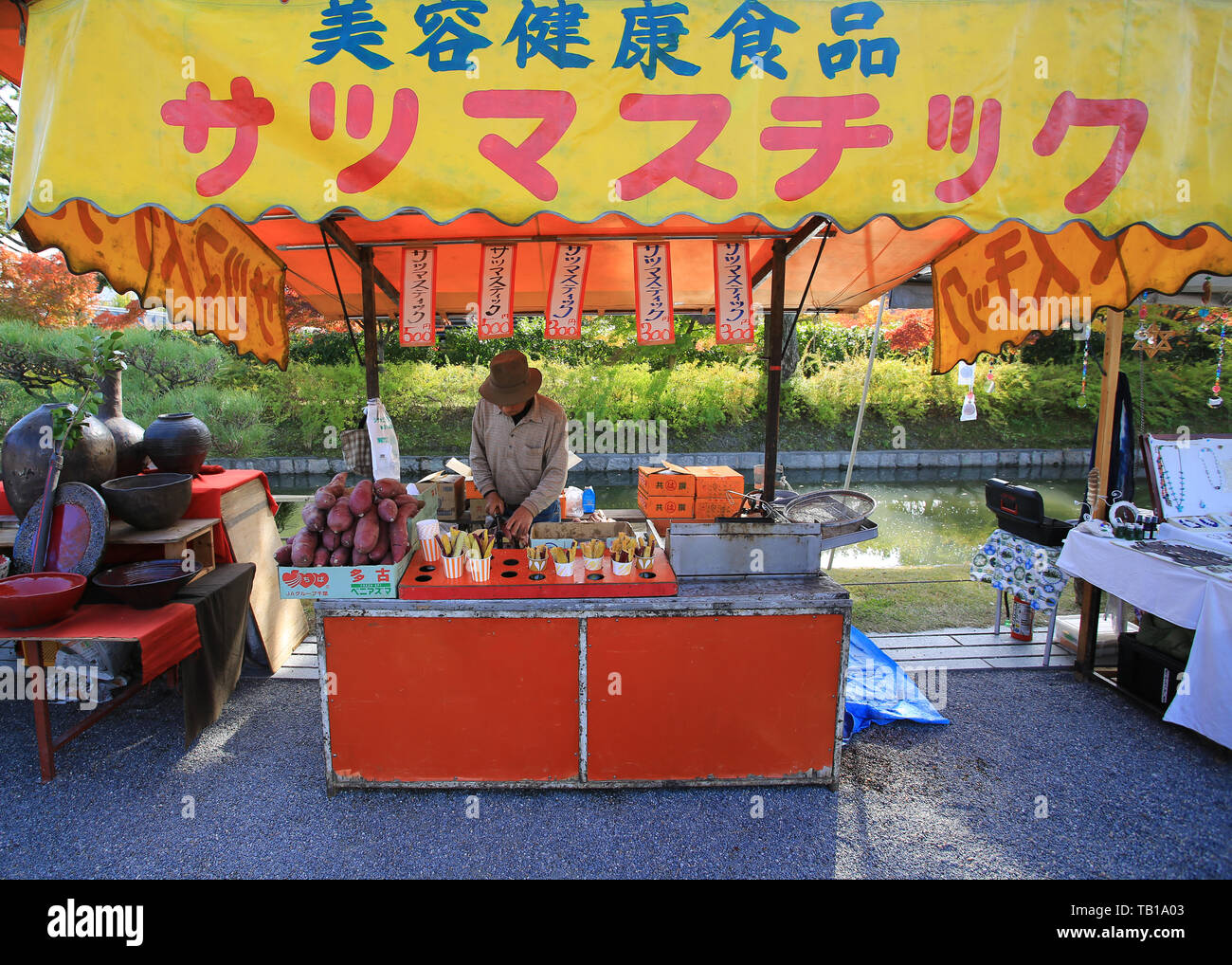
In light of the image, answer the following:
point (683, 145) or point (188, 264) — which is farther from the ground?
→ point (683, 145)

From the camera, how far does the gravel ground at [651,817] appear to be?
2.53 m

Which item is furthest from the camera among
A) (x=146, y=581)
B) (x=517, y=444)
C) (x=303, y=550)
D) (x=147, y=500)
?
(x=517, y=444)

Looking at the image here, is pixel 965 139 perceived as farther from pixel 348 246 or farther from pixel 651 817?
pixel 348 246

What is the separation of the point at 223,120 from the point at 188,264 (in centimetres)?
168

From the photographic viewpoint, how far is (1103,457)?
4.18 meters

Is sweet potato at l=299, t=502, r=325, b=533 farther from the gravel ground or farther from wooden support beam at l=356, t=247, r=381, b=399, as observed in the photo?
the gravel ground

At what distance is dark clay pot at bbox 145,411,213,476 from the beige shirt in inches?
67.6

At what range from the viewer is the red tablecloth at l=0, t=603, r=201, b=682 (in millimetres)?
2902

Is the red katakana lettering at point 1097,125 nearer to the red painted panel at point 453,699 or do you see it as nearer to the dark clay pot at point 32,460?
the red painted panel at point 453,699

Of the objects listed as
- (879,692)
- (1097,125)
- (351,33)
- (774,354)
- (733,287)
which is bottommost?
(879,692)

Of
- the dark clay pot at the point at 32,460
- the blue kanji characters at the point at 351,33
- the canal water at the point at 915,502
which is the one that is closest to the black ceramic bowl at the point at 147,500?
the dark clay pot at the point at 32,460

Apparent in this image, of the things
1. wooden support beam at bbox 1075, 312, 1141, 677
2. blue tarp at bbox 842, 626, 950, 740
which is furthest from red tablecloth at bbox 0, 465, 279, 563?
wooden support beam at bbox 1075, 312, 1141, 677

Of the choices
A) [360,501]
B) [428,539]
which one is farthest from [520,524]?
[360,501]

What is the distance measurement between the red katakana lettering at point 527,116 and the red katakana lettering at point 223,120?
76 cm
